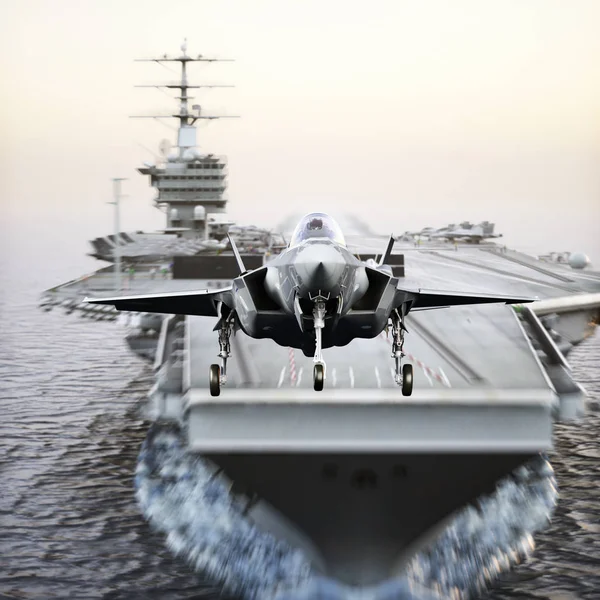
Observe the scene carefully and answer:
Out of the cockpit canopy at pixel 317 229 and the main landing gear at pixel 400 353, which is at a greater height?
the cockpit canopy at pixel 317 229

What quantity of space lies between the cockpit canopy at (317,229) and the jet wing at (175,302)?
5.54 feet

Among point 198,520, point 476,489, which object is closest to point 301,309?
point 476,489

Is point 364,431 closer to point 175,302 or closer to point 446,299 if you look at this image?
point 446,299

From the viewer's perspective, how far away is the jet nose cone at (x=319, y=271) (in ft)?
36.1

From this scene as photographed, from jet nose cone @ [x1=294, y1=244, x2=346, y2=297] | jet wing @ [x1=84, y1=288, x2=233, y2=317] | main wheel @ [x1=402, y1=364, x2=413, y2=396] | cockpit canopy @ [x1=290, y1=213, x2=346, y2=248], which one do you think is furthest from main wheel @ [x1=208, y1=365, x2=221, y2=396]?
main wheel @ [x1=402, y1=364, x2=413, y2=396]

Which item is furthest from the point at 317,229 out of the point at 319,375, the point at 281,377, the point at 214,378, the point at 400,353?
the point at 281,377

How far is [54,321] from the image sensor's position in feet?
193

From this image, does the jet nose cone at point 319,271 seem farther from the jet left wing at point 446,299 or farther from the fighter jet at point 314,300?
the jet left wing at point 446,299

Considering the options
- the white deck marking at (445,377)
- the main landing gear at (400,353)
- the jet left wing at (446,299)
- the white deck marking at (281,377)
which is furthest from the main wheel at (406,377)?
the white deck marking at (281,377)

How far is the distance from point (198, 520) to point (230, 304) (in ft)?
25.6

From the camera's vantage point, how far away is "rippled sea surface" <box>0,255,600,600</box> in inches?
683

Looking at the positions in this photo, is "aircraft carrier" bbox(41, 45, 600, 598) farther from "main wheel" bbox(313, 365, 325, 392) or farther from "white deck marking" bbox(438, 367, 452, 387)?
"main wheel" bbox(313, 365, 325, 392)

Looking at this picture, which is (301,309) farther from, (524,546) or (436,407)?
(524,546)

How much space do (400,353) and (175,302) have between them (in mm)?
4141
